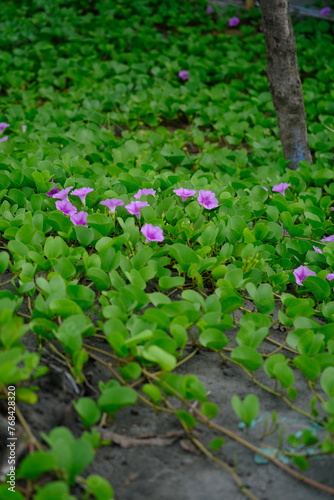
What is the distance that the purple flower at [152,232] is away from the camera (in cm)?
203

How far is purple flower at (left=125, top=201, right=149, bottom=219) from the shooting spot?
219cm

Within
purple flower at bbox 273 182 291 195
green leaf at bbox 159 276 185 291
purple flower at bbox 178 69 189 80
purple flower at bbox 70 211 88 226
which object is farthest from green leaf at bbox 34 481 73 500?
purple flower at bbox 178 69 189 80

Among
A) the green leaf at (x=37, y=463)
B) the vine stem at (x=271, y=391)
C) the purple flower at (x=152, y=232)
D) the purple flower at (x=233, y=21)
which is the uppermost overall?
the green leaf at (x=37, y=463)

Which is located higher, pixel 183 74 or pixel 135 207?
pixel 135 207

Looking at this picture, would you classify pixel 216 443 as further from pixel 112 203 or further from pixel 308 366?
pixel 112 203

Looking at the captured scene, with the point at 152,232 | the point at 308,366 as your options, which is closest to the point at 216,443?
the point at 308,366

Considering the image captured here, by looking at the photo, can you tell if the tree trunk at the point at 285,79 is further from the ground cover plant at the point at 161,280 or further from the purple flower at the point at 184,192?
the purple flower at the point at 184,192

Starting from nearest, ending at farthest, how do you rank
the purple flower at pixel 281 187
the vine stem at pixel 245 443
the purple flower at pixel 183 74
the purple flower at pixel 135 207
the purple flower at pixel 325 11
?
the vine stem at pixel 245 443
the purple flower at pixel 135 207
the purple flower at pixel 281 187
the purple flower at pixel 183 74
the purple flower at pixel 325 11

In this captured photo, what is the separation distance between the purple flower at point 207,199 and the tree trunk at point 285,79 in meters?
1.04

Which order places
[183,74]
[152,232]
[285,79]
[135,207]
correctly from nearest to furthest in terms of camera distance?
[152,232]
[135,207]
[285,79]
[183,74]

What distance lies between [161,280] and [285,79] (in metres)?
1.70

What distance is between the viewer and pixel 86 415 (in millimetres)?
1366

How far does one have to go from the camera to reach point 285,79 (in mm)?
3057

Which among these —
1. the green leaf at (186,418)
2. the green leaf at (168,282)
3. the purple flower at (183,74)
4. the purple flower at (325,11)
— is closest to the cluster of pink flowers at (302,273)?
the green leaf at (168,282)
